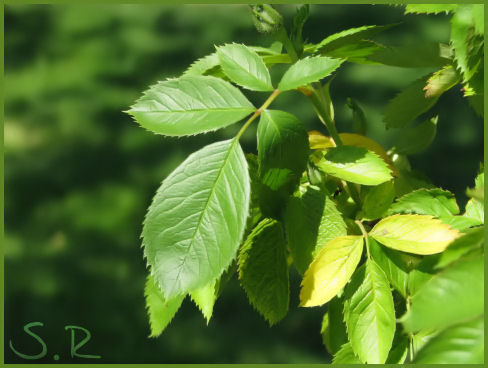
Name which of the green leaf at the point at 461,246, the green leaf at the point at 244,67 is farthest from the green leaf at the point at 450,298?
the green leaf at the point at 244,67

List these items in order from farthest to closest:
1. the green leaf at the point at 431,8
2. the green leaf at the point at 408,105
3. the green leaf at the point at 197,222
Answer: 1. the green leaf at the point at 408,105
2. the green leaf at the point at 431,8
3. the green leaf at the point at 197,222

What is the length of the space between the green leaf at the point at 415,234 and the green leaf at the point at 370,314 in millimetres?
37

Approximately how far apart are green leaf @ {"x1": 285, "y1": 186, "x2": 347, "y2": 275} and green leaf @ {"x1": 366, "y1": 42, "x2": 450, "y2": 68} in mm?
228

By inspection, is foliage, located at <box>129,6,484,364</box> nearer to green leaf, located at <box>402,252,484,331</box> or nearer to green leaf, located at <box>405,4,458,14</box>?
green leaf, located at <box>405,4,458,14</box>

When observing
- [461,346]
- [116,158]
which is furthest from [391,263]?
[116,158]

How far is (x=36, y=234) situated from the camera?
10.3 ft

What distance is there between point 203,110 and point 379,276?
28 centimetres

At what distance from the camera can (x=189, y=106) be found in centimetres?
71

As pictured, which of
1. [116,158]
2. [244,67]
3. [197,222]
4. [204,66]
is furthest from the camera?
[116,158]

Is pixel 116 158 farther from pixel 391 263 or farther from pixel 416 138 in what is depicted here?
pixel 391 263

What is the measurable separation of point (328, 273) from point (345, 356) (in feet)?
0.37

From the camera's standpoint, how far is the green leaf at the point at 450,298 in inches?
17.4

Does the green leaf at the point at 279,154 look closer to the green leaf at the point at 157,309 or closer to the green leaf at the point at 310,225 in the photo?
the green leaf at the point at 310,225

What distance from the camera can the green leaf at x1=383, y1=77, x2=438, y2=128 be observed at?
873 mm
